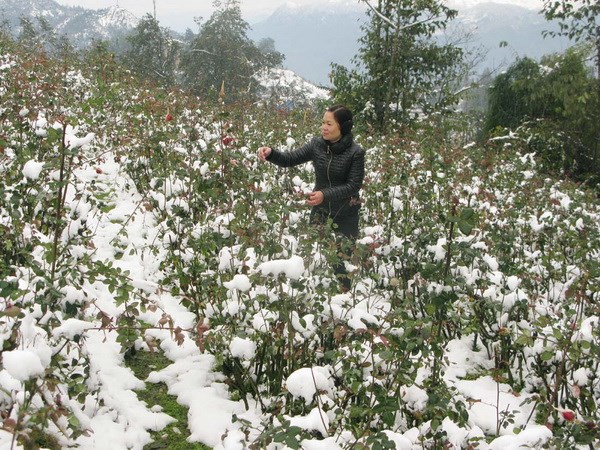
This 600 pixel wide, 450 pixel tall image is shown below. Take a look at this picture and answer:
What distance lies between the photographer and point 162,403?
2.96 m

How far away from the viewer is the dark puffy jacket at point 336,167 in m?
4.04

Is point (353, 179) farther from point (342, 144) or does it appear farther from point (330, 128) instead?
point (330, 128)

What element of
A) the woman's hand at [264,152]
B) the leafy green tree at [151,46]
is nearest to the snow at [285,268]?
the woman's hand at [264,152]

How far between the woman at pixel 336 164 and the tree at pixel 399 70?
1140 cm

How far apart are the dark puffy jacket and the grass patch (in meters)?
1.73

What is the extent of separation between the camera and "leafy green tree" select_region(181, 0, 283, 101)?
34250mm

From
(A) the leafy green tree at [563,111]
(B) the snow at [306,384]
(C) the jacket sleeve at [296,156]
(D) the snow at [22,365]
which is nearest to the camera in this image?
(D) the snow at [22,365]

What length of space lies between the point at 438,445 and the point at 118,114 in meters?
8.55

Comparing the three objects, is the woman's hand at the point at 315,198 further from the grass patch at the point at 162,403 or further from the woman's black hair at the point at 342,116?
the grass patch at the point at 162,403

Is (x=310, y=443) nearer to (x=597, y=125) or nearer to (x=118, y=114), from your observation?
(x=118, y=114)

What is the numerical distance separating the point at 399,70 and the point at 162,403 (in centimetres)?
1472

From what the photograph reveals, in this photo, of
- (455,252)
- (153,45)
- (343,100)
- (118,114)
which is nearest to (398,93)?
(343,100)

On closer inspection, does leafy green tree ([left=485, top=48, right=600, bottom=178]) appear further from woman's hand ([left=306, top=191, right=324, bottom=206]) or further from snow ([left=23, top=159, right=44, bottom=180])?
snow ([left=23, top=159, right=44, bottom=180])

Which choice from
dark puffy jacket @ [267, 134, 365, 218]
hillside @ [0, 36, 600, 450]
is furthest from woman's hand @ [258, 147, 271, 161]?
hillside @ [0, 36, 600, 450]
